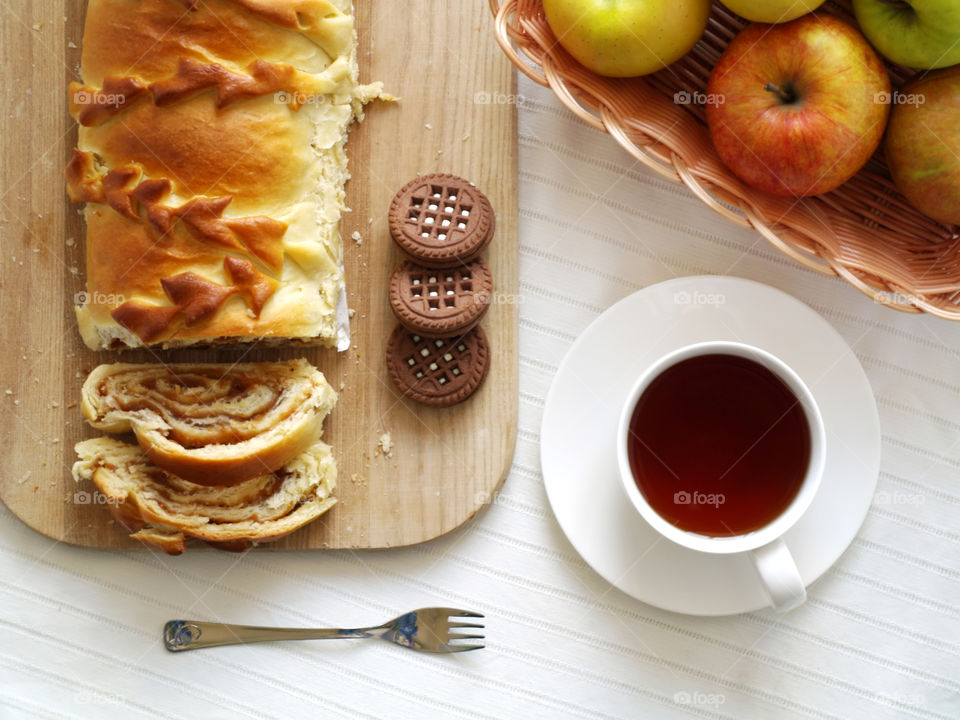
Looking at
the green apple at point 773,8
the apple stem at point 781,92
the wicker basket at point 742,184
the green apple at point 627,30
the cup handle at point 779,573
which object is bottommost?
the cup handle at point 779,573

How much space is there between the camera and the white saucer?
1.76 metres

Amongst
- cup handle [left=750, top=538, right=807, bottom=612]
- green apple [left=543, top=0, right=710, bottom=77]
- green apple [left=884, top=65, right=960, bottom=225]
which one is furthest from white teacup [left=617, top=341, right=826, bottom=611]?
green apple [left=543, top=0, right=710, bottom=77]

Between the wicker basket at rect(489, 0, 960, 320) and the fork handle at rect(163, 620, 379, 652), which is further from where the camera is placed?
the fork handle at rect(163, 620, 379, 652)

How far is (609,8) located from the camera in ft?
5.00

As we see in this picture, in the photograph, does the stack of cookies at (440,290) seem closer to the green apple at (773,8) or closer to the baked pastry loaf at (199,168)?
the baked pastry loaf at (199,168)

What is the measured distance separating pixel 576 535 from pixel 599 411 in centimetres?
27

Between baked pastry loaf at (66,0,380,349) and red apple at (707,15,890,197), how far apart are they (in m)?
0.83

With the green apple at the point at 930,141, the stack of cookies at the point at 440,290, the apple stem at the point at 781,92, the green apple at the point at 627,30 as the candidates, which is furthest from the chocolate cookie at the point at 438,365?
the green apple at the point at 930,141

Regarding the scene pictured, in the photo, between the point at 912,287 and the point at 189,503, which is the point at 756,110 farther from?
the point at 189,503

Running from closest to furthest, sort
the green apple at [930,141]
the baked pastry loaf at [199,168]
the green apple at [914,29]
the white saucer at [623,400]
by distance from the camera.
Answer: the green apple at [914,29], the green apple at [930,141], the baked pastry loaf at [199,168], the white saucer at [623,400]

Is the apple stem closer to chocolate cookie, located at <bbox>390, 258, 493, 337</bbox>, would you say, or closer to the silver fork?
chocolate cookie, located at <bbox>390, 258, 493, 337</bbox>

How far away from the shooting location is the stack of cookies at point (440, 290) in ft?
5.72

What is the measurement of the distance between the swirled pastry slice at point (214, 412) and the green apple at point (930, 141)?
1239 millimetres

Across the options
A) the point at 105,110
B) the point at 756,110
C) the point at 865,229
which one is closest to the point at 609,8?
the point at 756,110
